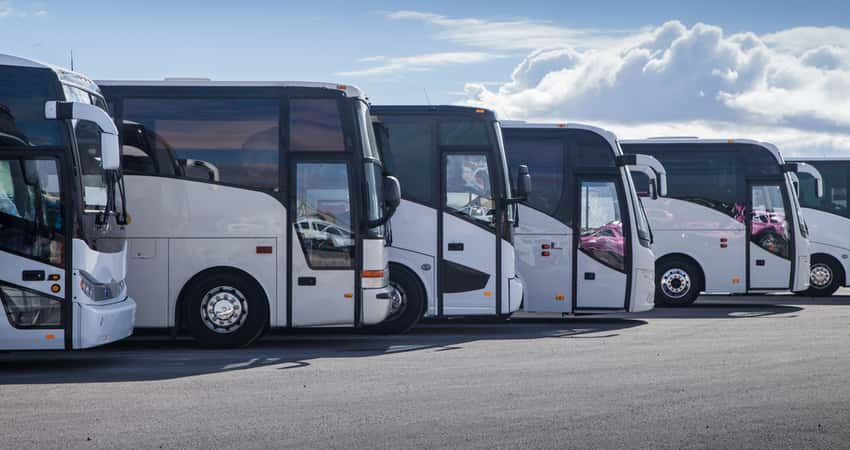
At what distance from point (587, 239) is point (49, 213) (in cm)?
883

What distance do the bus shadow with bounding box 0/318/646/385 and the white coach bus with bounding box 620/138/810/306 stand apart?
3812 millimetres

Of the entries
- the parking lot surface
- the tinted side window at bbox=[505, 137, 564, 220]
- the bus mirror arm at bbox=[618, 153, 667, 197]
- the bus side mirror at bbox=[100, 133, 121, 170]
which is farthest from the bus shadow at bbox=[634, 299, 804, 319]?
the bus side mirror at bbox=[100, 133, 121, 170]

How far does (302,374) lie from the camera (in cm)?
1141

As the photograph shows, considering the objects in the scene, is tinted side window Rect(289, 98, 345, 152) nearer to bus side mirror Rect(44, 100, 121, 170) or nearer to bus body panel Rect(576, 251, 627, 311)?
bus side mirror Rect(44, 100, 121, 170)

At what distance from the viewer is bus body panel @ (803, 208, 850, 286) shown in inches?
951

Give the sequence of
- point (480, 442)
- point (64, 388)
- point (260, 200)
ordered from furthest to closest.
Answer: point (260, 200), point (64, 388), point (480, 442)

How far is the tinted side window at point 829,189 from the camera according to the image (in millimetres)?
24812

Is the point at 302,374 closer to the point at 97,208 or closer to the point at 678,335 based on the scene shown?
the point at 97,208

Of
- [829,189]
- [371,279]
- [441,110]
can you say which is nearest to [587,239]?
[441,110]

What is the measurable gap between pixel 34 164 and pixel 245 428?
15.2 ft

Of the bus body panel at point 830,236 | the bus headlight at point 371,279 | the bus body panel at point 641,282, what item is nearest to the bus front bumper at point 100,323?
the bus headlight at point 371,279

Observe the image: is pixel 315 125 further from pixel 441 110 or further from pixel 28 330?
pixel 28 330

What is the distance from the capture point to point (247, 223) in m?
13.7

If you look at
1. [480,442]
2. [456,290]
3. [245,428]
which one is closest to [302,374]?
[245,428]
